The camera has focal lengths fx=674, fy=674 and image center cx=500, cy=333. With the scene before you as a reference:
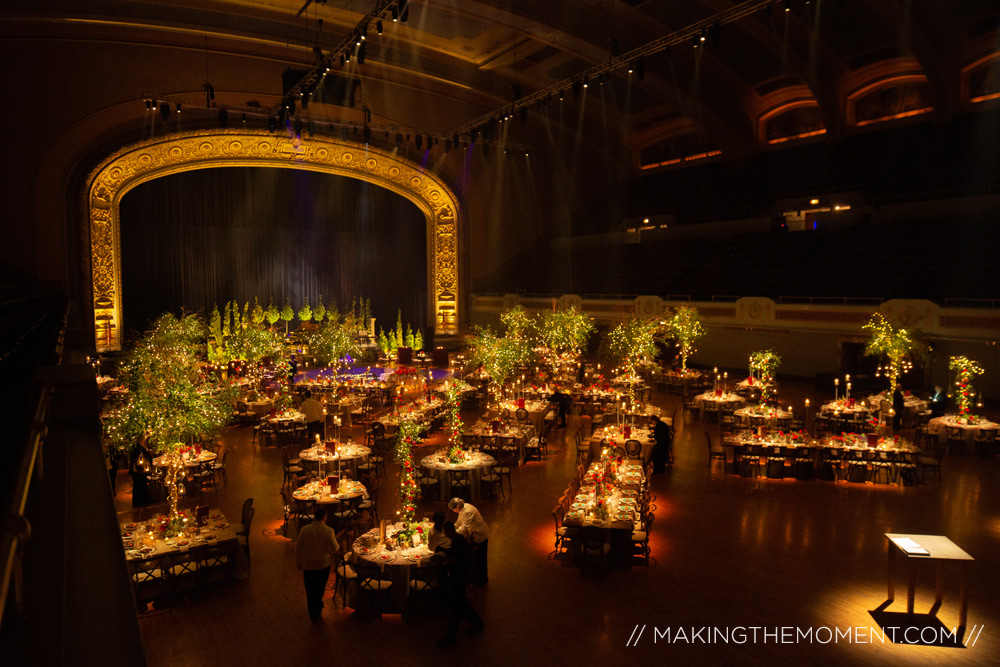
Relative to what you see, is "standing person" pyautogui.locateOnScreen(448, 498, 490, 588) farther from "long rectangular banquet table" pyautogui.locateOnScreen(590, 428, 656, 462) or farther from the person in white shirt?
"long rectangular banquet table" pyautogui.locateOnScreen(590, 428, 656, 462)

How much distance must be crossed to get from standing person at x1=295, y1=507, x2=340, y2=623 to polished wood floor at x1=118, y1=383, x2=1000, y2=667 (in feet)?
0.84

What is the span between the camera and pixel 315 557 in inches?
281

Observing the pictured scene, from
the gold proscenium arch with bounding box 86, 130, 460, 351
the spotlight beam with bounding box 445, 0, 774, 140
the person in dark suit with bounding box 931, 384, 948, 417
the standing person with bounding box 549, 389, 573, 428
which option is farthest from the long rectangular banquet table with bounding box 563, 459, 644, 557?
the gold proscenium arch with bounding box 86, 130, 460, 351

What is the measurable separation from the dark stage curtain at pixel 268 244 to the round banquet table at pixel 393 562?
22778 mm

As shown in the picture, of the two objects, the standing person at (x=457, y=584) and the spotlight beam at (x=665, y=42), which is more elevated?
the spotlight beam at (x=665, y=42)

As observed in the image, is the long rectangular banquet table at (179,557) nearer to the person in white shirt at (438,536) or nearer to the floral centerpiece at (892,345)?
the person in white shirt at (438,536)

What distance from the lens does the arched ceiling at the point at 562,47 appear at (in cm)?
2103

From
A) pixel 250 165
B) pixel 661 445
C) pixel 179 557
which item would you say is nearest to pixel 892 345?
pixel 661 445

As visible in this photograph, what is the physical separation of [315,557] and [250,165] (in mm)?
22620

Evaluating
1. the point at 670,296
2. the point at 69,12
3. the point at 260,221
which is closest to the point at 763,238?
the point at 670,296

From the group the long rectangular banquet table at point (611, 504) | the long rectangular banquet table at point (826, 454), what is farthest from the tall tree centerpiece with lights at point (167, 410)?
the long rectangular banquet table at point (826, 454)

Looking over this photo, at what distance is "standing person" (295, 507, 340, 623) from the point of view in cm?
712

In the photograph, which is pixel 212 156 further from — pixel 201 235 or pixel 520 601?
pixel 520 601

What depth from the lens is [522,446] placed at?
1327 cm
